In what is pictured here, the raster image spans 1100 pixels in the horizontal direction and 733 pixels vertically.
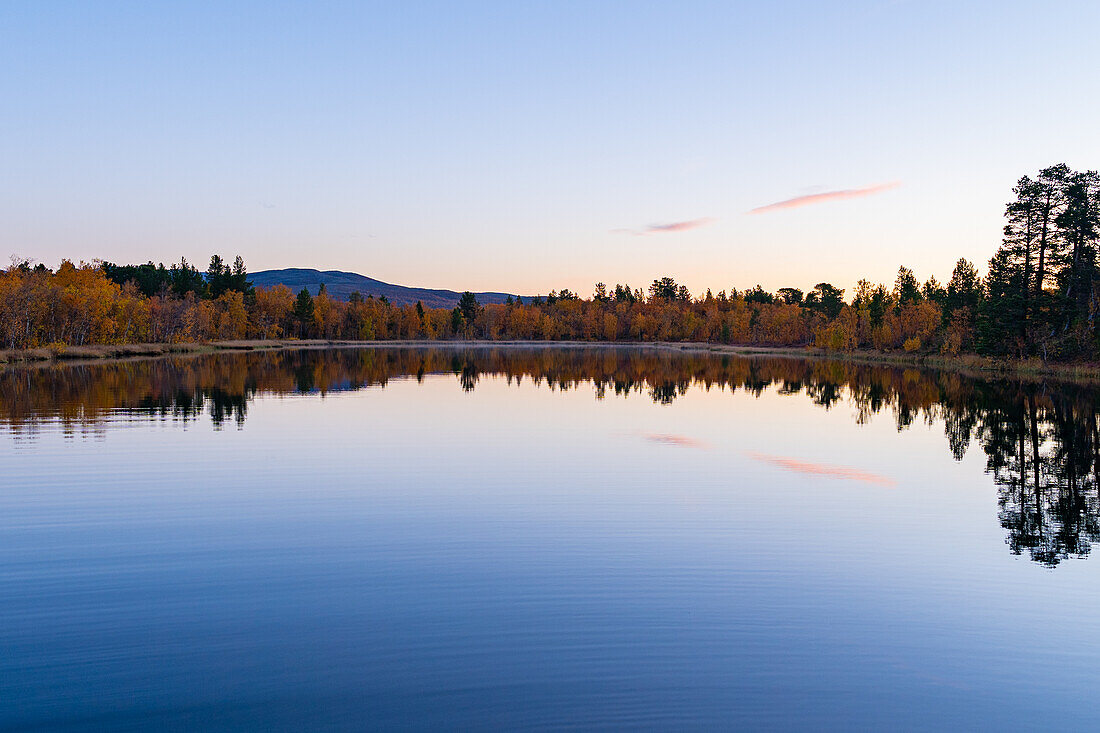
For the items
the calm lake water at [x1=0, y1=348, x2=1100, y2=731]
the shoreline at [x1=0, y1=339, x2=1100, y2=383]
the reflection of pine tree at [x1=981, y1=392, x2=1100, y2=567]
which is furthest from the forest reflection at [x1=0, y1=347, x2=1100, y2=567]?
the shoreline at [x1=0, y1=339, x2=1100, y2=383]

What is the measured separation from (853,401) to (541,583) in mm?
35127

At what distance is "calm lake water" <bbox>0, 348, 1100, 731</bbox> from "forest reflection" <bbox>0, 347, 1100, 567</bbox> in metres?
0.27

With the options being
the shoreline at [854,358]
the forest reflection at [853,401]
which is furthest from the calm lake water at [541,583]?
the shoreline at [854,358]

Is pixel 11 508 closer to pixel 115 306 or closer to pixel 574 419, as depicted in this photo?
pixel 574 419

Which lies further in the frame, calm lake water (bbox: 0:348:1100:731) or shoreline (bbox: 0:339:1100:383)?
shoreline (bbox: 0:339:1100:383)

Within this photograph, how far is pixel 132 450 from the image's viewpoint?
21.7 m

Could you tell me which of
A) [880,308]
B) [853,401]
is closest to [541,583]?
[853,401]

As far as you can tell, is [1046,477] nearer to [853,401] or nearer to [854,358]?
[853,401]

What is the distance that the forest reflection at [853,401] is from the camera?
16.8 meters

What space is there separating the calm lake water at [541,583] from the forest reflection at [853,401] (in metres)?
0.27

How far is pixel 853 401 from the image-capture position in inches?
1623

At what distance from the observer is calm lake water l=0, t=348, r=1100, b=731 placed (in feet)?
23.4

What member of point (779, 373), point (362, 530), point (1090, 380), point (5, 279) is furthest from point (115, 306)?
point (1090, 380)

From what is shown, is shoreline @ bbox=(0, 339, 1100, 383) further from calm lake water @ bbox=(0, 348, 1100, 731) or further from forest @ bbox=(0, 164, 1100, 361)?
calm lake water @ bbox=(0, 348, 1100, 731)
